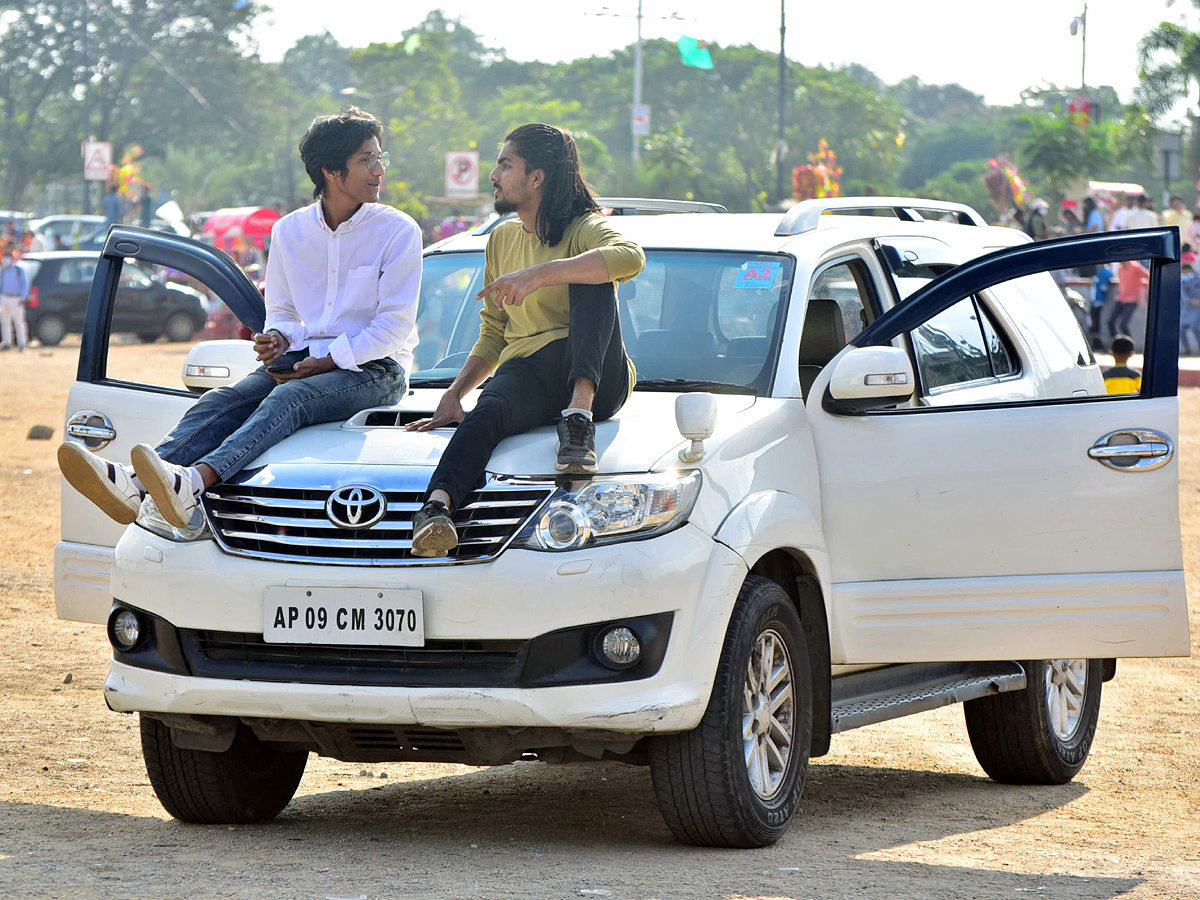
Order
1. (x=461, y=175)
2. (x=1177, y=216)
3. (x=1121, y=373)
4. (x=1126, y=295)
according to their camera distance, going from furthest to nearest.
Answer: (x=461, y=175) < (x=1177, y=216) < (x=1126, y=295) < (x=1121, y=373)

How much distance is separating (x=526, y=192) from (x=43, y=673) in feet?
13.0

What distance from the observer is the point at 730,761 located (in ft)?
16.8

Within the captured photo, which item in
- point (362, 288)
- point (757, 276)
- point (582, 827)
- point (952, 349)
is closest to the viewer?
point (582, 827)

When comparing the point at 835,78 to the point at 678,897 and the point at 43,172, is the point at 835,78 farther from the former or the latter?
the point at 678,897

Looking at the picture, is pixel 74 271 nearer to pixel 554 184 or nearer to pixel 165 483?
pixel 554 184

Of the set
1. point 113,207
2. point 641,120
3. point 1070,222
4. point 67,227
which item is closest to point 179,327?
point 113,207

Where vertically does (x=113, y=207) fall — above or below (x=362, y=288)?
below

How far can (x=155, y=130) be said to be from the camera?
95.5 m

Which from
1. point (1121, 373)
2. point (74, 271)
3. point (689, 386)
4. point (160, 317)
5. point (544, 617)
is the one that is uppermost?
point (689, 386)

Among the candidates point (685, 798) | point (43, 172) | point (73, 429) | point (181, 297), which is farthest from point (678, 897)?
point (43, 172)

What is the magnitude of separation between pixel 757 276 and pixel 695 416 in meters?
1.28

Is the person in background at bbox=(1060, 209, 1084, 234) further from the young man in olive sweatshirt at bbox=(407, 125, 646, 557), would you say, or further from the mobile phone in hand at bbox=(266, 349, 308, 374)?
the mobile phone in hand at bbox=(266, 349, 308, 374)

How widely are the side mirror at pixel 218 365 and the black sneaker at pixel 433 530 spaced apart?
1.75m

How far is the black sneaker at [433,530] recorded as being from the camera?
192 inches
